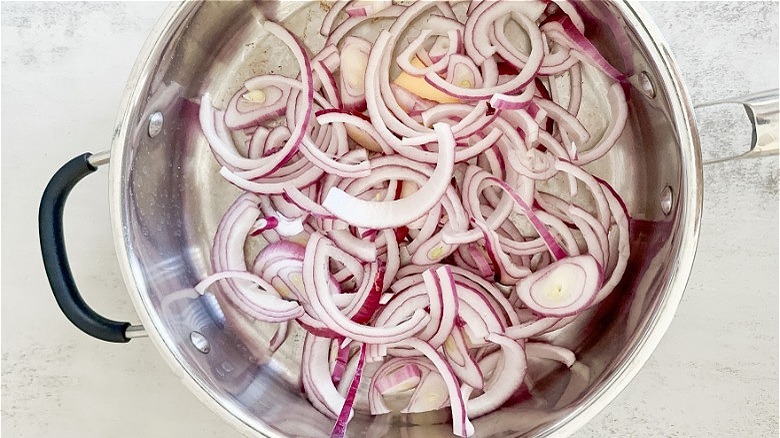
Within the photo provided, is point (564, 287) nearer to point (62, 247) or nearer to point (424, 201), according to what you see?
point (424, 201)

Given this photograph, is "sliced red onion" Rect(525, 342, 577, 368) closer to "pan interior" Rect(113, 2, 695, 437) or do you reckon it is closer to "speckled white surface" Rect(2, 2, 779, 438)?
"pan interior" Rect(113, 2, 695, 437)

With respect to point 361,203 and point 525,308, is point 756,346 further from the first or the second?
point 361,203

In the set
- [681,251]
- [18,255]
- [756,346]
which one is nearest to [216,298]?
[18,255]

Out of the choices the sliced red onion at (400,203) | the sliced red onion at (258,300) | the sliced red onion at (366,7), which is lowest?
the sliced red onion at (258,300)

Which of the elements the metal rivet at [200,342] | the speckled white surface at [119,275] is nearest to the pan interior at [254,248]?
the metal rivet at [200,342]

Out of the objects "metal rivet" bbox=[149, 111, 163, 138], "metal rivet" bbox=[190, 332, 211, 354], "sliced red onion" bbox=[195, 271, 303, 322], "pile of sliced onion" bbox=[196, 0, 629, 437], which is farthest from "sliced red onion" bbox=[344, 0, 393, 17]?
"metal rivet" bbox=[190, 332, 211, 354]

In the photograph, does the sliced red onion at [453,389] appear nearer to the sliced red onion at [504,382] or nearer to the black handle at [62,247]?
the sliced red onion at [504,382]
